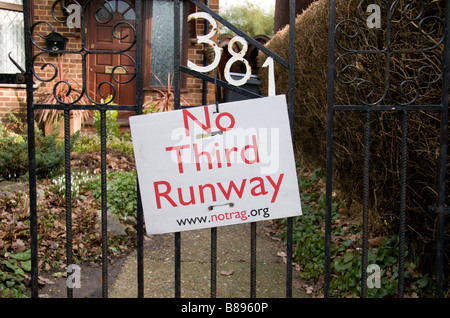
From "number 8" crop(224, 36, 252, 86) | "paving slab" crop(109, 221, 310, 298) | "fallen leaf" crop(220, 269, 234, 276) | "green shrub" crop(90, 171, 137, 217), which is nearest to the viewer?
"number 8" crop(224, 36, 252, 86)

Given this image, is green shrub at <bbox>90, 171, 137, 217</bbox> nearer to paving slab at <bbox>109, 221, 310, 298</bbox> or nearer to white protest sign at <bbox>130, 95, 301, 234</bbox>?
paving slab at <bbox>109, 221, 310, 298</bbox>

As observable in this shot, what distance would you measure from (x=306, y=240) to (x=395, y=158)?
151cm

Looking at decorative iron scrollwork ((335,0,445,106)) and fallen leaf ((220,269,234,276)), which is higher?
decorative iron scrollwork ((335,0,445,106))

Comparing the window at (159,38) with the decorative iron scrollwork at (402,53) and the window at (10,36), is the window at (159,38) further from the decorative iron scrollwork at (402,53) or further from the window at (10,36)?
the decorative iron scrollwork at (402,53)

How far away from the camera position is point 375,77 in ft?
9.80

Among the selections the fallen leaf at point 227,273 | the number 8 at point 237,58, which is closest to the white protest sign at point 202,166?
the number 8 at point 237,58

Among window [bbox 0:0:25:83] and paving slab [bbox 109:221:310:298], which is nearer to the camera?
paving slab [bbox 109:221:310:298]

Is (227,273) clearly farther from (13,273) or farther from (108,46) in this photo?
(108,46)

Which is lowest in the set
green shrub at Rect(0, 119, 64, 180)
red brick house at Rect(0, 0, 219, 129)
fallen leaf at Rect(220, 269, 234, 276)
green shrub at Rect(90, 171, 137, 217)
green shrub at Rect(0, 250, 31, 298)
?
fallen leaf at Rect(220, 269, 234, 276)

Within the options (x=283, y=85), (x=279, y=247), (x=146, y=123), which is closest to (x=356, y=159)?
(x=279, y=247)

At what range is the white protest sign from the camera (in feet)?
6.27

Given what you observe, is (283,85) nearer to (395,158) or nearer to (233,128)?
(395,158)

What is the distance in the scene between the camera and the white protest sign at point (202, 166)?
1910mm

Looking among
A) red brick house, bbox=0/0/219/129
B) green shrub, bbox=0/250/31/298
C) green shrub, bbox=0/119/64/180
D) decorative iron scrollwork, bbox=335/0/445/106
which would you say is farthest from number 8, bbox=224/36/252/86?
red brick house, bbox=0/0/219/129
